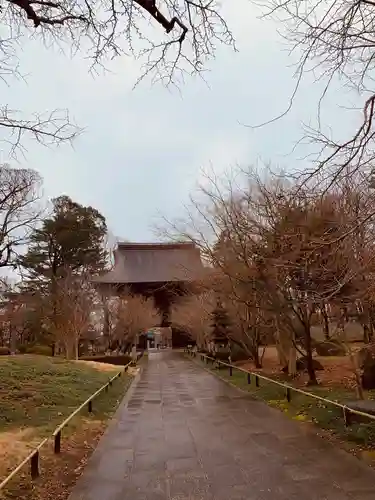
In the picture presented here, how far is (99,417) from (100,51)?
862 cm

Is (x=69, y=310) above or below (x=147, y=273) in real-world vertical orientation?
below

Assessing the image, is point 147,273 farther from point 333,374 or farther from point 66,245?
point 333,374

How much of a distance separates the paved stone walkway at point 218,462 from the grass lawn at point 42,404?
0.65 m

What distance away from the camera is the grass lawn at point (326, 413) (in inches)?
292

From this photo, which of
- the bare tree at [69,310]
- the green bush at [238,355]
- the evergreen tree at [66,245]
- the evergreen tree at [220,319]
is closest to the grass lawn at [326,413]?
the evergreen tree at [220,319]

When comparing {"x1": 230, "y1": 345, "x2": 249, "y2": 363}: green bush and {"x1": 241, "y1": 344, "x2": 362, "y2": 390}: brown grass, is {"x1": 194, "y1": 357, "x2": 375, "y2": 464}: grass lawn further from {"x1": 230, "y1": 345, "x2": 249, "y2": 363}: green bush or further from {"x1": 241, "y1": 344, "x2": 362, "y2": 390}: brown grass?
{"x1": 230, "y1": 345, "x2": 249, "y2": 363}: green bush

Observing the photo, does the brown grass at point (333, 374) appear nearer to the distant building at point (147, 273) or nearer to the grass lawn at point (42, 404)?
the grass lawn at point (42, 404)

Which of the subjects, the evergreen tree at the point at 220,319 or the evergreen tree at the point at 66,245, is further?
the evergreen tree at the point at 66,245

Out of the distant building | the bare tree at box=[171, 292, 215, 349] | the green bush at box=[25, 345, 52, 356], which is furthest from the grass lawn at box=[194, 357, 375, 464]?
the distant building

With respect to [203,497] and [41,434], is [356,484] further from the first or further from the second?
[41,434]

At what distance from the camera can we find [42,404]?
1223 centimetres

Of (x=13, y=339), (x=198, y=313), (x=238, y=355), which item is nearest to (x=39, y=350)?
(x=13, y=339)

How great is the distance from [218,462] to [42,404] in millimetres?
6695

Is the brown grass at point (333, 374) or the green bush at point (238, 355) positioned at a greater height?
the green bush at point (238, 355)
